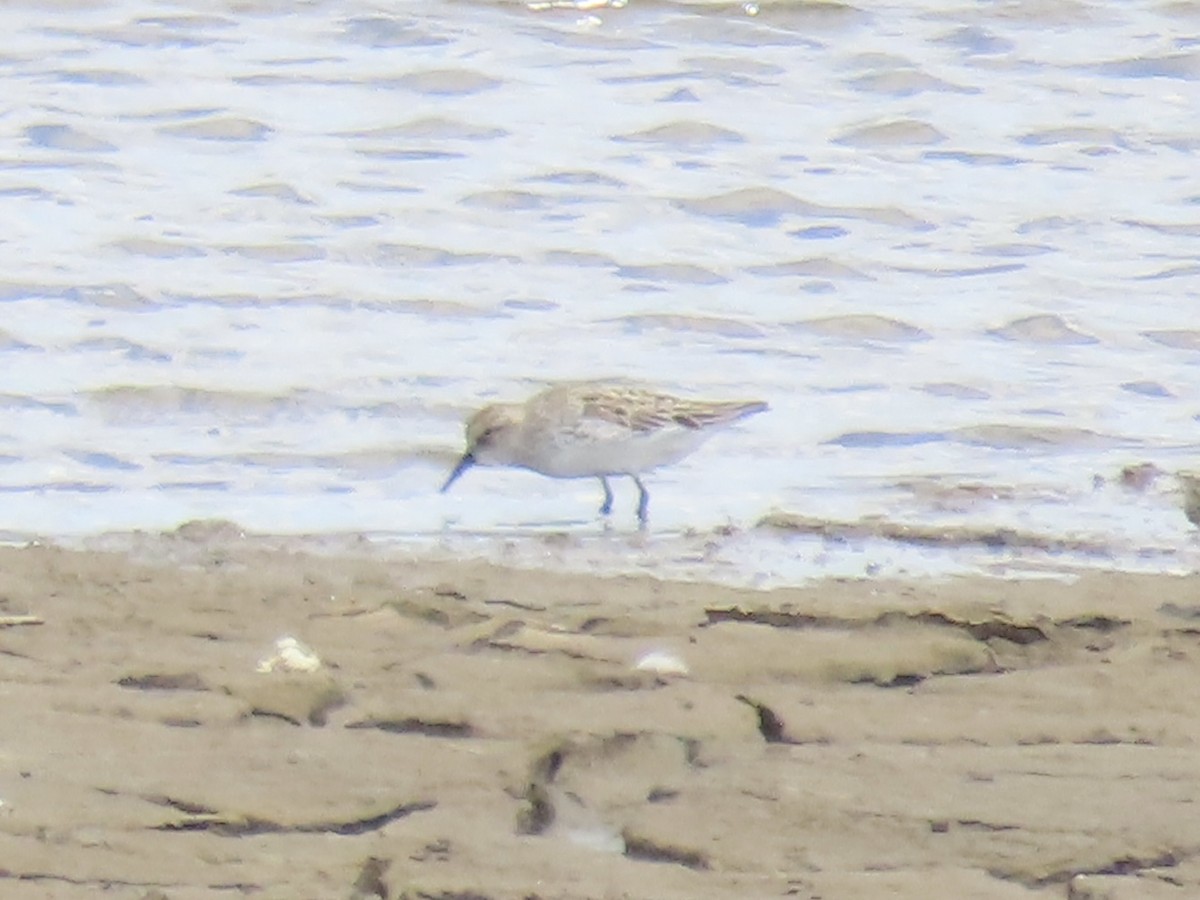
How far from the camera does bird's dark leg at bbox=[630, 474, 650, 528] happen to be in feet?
25.9

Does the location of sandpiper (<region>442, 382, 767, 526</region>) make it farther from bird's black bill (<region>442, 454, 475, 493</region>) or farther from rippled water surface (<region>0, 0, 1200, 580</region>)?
rippled water surface (<region>0, 0, 1200, 580</region>)

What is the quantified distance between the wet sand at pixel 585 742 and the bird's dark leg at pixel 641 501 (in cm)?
143

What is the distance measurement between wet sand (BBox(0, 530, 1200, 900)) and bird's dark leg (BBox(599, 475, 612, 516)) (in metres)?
1.64

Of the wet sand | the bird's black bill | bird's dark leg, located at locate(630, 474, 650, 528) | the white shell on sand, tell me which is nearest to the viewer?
the wet sand

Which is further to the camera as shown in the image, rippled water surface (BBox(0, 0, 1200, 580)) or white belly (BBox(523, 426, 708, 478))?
rippled water surface (BBox(0, 0, 1200, 580))

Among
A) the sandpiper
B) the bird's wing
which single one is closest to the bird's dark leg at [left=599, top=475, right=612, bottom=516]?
the sandpiper

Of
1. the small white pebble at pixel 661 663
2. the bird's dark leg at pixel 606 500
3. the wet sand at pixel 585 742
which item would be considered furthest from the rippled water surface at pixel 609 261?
the small white pebble at pixel 661 663

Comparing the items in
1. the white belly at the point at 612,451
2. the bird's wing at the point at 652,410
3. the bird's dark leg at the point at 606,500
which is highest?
the bird's wing at the point at 652,410

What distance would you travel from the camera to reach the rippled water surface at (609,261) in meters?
8.09

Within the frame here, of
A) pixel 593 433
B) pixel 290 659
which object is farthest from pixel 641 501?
pixel 290 659

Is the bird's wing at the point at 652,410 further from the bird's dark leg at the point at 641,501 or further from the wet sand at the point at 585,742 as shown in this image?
the wet sand at the point at 585,742

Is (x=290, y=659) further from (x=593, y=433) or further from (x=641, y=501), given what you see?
(x=641, y=501)

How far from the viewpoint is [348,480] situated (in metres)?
8.12

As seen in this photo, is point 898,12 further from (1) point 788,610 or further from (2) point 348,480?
(1) point 788,610
